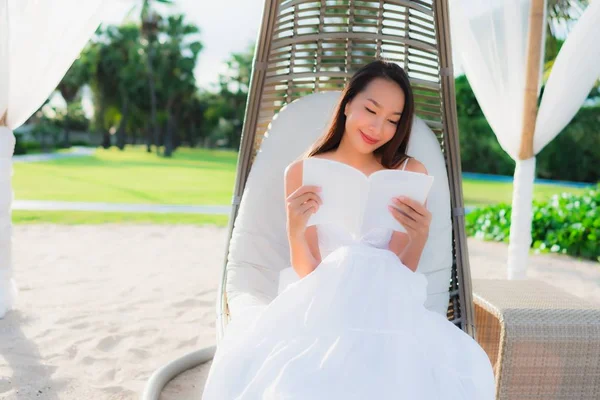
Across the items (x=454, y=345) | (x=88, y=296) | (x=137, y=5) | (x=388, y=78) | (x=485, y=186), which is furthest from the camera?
(x=137, y=5)

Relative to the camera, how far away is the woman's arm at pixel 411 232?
165 centimetres

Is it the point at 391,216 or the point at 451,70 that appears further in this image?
the point at 451,70

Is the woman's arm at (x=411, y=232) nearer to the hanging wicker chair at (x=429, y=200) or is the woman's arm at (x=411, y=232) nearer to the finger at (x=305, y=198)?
the finger at (x=305, y=198)

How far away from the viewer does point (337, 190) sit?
1636 mm

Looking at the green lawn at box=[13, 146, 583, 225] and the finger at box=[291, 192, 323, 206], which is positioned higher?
the finger at box=[291, 192, 323, 206]

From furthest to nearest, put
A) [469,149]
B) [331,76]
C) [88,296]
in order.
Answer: [469,149] < [88,296] < [331,76]

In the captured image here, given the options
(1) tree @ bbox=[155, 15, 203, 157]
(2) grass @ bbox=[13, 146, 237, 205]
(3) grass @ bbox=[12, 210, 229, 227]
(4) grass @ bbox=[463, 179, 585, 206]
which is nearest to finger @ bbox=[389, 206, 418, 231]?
(3) grass @ bbox=[12, 210, 229, 227]

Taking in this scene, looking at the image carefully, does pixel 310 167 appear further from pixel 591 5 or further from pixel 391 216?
pixel 591 5

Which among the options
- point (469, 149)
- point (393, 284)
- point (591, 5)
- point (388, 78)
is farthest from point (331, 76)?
point (469, 149)

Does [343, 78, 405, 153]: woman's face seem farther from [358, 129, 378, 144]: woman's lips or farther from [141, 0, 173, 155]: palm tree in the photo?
[141, 0, 173, 155]: palm tree

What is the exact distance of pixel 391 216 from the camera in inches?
65.7

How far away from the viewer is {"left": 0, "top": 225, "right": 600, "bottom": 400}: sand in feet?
7.74

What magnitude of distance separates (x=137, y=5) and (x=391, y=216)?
95.6ft

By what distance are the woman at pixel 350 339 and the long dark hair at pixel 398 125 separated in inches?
14.6
